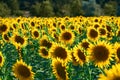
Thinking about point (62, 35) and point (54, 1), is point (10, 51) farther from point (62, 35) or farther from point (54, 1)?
point (54, 1)

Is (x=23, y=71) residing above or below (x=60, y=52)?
below

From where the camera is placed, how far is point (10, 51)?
453 inches

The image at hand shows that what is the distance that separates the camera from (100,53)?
5578 mm

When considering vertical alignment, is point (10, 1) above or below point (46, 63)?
above

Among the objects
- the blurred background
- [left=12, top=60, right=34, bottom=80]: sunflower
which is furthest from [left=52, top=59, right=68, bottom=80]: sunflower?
the blurred background

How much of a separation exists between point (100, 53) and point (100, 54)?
13 mm

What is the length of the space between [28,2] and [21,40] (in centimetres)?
8570

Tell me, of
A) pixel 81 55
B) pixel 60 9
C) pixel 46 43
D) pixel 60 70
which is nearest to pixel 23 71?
pixel 60 70

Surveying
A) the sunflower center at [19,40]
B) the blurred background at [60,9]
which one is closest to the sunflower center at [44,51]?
the sunflower center at [19,40]

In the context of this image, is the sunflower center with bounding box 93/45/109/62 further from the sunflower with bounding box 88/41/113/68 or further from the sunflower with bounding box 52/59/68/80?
the sunflower with bounding box 52/59/68/80

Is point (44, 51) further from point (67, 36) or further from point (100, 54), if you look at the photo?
point (100, 54)

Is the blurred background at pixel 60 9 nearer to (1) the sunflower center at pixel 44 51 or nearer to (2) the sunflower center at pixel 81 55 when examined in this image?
(1) the sunflower center at pixel 44 51

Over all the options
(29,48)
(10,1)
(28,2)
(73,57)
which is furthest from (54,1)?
(73,57)

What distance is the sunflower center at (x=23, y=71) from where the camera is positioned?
487 cm
